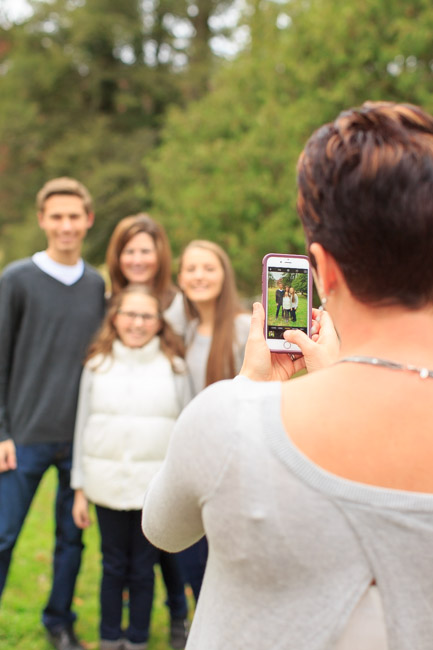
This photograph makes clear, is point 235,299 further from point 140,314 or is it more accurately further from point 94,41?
point 94,41

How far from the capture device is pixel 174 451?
3.56ft

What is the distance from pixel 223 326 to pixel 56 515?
1342 millimetres

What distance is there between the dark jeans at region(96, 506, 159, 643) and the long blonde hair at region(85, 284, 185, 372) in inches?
30.4

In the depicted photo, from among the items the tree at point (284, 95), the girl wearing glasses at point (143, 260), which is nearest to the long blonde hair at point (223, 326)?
the girl wearing glasses at point (143, 260)

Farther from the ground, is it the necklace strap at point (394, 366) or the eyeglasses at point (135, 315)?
the necklace strap at point (394, 366)

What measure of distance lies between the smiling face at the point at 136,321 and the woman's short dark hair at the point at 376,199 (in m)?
2.50

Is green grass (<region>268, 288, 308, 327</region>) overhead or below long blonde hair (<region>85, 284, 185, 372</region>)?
overhead

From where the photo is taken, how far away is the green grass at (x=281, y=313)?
1.63m

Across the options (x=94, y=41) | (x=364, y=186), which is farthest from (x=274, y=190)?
(x=94, y=41)

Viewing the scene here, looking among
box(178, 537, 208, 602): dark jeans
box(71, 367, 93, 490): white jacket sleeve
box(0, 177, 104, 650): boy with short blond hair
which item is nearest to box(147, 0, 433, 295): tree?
box(0, 177, 104, 650): boy with short blond hair

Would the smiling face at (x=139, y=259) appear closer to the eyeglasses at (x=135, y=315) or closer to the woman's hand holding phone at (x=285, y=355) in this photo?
the eyeglasses at (x=135, y=315)

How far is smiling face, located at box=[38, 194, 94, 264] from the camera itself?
12.0 feet

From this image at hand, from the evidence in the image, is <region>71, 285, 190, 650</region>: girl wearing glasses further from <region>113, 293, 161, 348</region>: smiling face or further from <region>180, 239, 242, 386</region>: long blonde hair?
<region>180, 239, 242, 386</region>: long blonde hair

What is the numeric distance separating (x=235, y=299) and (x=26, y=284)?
1108 millimetres
